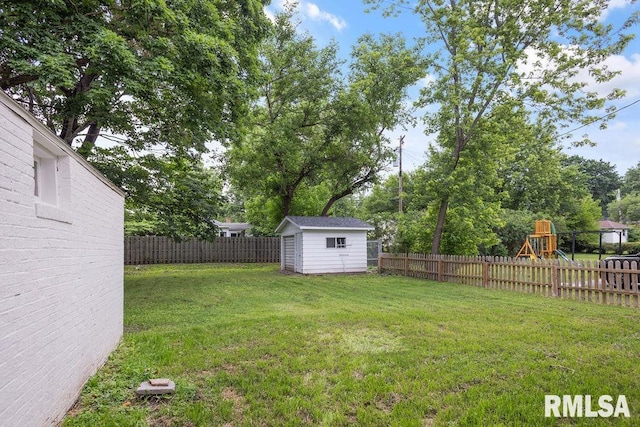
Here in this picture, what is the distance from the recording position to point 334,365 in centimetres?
395

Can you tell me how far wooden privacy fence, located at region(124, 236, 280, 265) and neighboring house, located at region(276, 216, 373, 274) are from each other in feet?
18.6

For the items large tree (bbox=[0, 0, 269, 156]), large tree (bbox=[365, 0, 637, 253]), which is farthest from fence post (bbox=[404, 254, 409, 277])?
large tree (bbox=[0, 0, 269, 156])

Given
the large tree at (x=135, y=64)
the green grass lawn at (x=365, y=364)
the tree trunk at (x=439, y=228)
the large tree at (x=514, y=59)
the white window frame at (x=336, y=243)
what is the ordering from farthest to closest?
the white window frame at (x=336, y=243) < the tree trunk at (x=439, y=228) < the large tree at (x=514, y=59) < the large tree at (x=135, y=64) < the green grass lawn at (x=365, y=364)

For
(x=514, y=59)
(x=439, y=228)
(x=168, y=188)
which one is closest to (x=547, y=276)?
(x=439, y=228)

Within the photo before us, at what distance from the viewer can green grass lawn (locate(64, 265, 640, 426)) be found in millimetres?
2879

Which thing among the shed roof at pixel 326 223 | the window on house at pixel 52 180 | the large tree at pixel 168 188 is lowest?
the shed roof at pixel 326 223

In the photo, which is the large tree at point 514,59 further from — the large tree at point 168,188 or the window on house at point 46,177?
the window on house at point 46,177

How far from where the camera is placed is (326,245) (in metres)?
15.7

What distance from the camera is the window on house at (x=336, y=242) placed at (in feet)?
51.9

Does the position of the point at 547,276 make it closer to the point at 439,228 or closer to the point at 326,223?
the point at 439,228

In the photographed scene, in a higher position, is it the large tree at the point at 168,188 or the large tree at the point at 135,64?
the large tree at the point at 135,64

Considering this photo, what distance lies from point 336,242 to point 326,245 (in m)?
0.51

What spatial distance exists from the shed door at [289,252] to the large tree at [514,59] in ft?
22.9

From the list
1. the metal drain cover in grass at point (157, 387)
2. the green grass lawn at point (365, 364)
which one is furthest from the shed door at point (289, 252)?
the metal drain cover in grass at point (157, 387)
